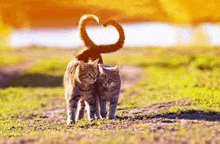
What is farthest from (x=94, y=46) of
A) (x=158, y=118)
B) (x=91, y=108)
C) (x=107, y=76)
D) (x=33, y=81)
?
(x=33, y=81)

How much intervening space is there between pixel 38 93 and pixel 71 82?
6466 mm

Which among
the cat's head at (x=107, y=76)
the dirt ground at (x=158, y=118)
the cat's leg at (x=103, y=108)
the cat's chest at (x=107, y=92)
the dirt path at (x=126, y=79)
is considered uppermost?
Result: the cat's head at (x=107, y=76)

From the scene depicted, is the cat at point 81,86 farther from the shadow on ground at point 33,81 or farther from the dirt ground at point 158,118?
the shadow on ground at point 33,81

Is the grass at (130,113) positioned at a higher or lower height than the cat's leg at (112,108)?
lower

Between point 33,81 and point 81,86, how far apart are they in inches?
412

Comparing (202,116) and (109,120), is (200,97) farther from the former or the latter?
(109,120)

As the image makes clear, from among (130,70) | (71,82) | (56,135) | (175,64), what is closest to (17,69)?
(130,70)

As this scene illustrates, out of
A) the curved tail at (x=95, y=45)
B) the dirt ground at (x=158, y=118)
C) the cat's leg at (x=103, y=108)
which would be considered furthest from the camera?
the curved tail at (x=95, y=45)

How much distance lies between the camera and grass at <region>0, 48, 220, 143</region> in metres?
6.61

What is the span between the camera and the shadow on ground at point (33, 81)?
17.6m

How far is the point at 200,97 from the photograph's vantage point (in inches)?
414

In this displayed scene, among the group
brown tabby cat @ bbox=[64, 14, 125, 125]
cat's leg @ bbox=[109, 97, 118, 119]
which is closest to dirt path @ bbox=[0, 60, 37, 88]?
brown tabby cat @ bbox=[64, 14, 125, 125]

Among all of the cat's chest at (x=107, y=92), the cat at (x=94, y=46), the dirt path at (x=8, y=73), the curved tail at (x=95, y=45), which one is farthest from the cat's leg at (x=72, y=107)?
the dirt path at (x=8, y=73)

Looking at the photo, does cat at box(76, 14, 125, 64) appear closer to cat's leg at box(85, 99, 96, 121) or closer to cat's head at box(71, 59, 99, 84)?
cat's head at box(71, 59, 99, 84)
